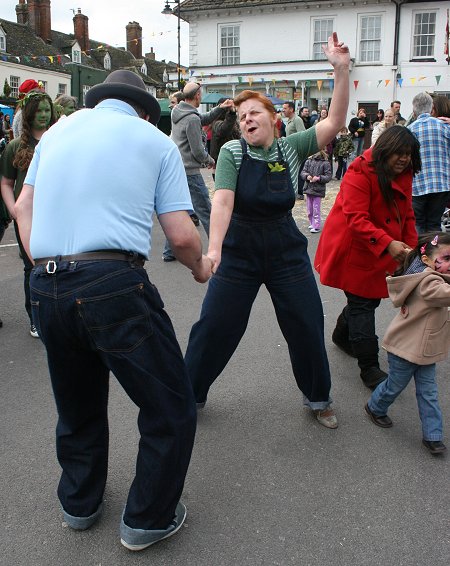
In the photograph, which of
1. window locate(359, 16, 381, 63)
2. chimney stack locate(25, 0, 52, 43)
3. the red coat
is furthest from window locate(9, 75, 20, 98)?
the red coat

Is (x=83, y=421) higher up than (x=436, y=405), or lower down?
higher up

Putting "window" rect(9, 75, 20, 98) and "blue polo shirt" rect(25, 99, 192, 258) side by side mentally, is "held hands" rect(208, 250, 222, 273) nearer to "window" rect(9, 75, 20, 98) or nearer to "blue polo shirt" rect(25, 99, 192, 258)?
"blue polo shirt" rect(25, 99, 192, 258)

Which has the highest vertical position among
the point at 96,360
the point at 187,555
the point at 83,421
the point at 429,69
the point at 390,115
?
the point at 429,69

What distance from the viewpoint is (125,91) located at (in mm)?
2342

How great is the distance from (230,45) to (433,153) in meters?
25.2

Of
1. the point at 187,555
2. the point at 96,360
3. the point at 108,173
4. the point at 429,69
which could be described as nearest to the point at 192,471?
the point at 187,555

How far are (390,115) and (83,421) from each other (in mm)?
9863

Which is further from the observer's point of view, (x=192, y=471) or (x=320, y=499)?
(x=192, y=471)

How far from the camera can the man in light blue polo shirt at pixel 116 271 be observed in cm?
215

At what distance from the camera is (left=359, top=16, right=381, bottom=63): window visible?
2705cm

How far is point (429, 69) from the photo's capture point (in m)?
26.4

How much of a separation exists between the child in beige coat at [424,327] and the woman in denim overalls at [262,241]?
42cm

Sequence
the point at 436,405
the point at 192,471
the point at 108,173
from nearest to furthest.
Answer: the point at 108,173 < the point at 192,471 < the point at 436,405

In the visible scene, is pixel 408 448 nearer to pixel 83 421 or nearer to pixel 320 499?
pixel 320 499
